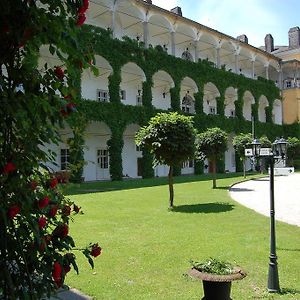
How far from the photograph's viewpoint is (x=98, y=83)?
29844mm

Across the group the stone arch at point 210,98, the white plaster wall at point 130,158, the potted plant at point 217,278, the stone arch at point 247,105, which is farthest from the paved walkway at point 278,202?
the stone arch at point 247,105

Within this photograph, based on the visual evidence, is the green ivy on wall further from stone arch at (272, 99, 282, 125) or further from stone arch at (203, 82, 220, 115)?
stone arch at (272, 99, 282, 125)

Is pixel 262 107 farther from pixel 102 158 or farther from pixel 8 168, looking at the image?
pixel 8 168

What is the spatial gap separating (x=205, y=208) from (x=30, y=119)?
38.0 ft

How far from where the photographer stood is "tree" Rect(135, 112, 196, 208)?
41.7 feet

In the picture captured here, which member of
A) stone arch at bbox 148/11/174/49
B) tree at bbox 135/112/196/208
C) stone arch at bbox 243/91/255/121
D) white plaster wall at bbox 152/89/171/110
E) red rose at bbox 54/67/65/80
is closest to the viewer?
red rose at bbox 54/67/65/80

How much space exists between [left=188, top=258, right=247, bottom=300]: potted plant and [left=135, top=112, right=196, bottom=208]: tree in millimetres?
8141

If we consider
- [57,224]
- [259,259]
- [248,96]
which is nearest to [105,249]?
[259,259]

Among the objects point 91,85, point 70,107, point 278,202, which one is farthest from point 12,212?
point 91,85

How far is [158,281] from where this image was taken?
19.4ft

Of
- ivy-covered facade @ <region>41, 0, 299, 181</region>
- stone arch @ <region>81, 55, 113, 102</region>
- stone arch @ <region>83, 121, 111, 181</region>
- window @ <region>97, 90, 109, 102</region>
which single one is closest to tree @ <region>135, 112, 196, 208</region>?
ivy-covered facade @ <region>41, 0, 299, 181</region>

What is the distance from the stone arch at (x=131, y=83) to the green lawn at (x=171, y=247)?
1804 cm

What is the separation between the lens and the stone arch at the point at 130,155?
31477 millimetres

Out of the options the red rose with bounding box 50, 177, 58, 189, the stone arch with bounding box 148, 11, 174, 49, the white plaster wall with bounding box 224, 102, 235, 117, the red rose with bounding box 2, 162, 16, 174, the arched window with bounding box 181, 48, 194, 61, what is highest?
the stone arch with bounding box 148, 11, 174, 49
